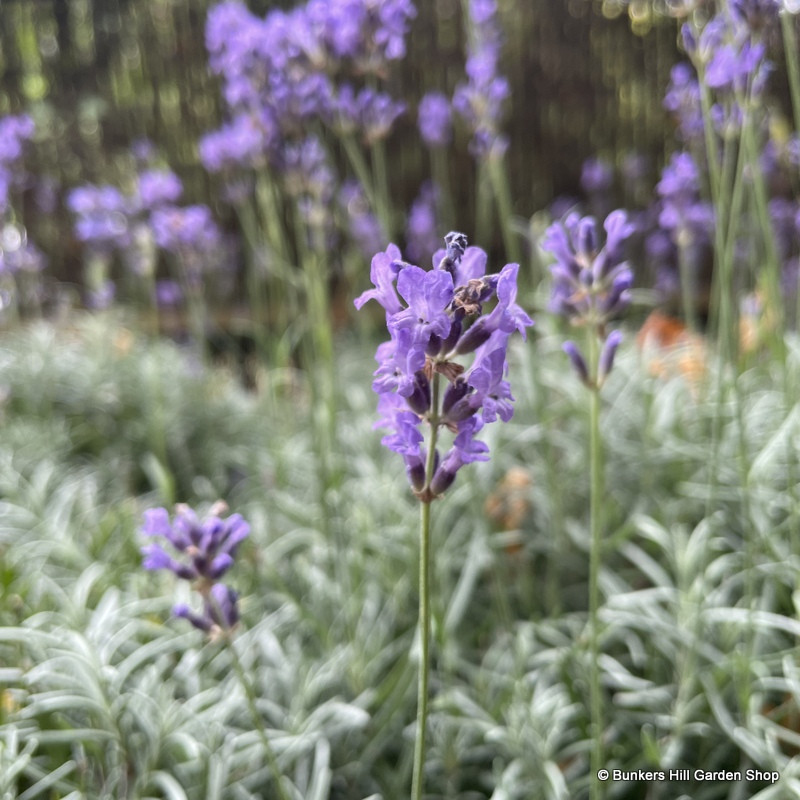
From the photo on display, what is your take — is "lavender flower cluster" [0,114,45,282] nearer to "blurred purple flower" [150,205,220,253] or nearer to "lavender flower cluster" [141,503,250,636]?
"blurred purple flower" [150,205,220,253]

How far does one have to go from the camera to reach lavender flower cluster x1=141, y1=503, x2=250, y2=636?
119cm

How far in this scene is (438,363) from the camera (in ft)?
2.91

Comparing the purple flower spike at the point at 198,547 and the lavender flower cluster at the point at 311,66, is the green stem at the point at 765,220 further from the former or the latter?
the purple flower spike at the point at 198,547

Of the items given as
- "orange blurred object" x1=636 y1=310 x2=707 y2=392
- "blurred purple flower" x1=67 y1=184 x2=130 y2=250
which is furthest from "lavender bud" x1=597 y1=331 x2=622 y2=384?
"blurred purple flower" x1=67 y1=184 x2=130 y2=250

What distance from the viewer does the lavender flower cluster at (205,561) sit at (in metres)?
1.19

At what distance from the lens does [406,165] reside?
749 cm

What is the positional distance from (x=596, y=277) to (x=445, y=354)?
0.51 meters

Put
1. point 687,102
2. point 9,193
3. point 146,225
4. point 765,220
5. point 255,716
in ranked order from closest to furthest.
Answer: point 255,716
point 765,220
point 687,102
point 146,225
point 9,193

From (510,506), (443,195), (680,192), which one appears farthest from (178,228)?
(680,192)

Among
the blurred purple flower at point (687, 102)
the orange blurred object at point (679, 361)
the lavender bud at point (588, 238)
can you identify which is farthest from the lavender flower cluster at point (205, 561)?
the orange blurred object at point (679, 361)

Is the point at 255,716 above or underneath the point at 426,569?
underneath

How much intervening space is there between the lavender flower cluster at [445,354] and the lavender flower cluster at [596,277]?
382 mm

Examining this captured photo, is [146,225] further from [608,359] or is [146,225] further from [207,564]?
[608,359]

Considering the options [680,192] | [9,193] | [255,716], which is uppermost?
[9,193]
